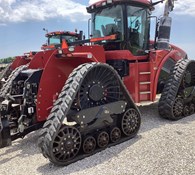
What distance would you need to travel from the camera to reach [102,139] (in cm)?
447

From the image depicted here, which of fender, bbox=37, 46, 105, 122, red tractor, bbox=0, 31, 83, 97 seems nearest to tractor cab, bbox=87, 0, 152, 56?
red tractor, bbox=0, 31, 83, 97

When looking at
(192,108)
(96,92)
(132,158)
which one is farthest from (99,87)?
(192,108)

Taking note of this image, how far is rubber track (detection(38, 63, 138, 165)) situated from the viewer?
383 cm

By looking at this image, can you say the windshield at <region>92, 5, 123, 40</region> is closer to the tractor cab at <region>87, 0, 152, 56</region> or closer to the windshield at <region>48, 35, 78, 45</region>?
the tractor cab at <region>87, 0, 152, 56</region>

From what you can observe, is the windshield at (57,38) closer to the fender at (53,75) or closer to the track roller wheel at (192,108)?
the track roller wheel at (192,108)

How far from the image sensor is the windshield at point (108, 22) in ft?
19.7

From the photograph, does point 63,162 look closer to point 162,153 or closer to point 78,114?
point 78,114

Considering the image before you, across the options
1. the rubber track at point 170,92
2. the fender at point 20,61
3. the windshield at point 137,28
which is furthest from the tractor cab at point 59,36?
the rubber track at point 170,92

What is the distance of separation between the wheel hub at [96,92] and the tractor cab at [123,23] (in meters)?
1.82

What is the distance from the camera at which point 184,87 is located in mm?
6621

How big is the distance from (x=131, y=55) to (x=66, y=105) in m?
2.48

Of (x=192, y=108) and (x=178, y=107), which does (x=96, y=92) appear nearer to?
(x=178, y=107)

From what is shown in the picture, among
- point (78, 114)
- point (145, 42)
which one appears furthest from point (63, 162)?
point (145, 42)

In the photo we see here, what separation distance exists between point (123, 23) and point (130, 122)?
2.23m
